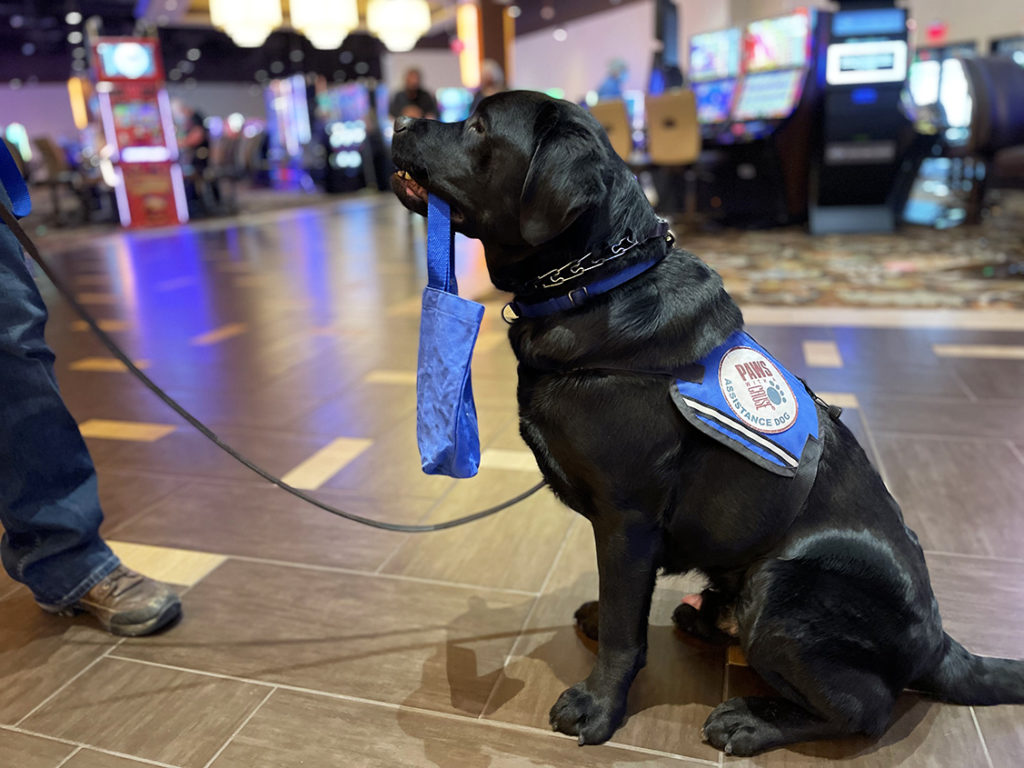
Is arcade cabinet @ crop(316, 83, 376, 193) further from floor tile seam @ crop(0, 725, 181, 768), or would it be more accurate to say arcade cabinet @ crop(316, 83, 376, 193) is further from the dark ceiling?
floor tile seam @ crop(0, 725, 181, 768)

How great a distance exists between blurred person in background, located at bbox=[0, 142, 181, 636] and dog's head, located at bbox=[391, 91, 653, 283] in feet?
2.65

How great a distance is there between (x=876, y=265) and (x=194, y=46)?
22.1 m

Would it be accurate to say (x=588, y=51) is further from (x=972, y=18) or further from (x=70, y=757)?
(x=70, y=757)

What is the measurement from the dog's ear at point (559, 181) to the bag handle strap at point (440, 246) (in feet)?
0.41

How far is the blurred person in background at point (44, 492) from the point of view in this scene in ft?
4.74

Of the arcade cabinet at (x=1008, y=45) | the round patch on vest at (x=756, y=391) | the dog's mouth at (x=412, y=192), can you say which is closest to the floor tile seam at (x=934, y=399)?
the round patch on vest at (x=756, y=391)

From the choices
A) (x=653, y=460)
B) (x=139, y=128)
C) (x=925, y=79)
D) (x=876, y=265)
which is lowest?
(x=876, y=265)

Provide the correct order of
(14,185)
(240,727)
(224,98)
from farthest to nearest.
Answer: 1. (224,98)
2. (14,185)
3. (240,727)

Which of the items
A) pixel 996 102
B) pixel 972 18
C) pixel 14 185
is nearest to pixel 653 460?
pixel 14 185

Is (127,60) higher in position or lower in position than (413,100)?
higher

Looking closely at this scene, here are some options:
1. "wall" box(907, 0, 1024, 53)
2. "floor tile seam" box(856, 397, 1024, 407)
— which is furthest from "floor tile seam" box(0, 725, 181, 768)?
"wall" box(907, 0, 1024, 53)

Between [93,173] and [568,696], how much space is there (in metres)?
12.0

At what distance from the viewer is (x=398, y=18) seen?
13125 millimetres

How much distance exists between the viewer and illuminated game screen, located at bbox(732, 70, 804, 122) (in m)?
6.90
